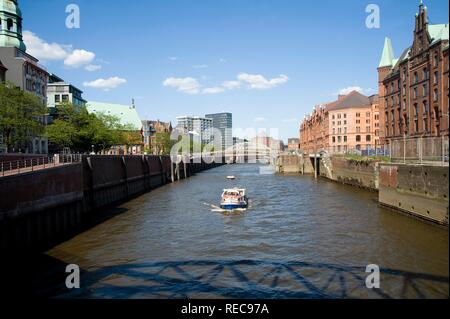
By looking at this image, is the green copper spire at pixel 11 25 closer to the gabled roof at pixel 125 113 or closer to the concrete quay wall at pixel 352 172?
the concrete quay wall at pixel 352 172

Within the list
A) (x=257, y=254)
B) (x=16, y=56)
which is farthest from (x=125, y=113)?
(x=257, y=254)

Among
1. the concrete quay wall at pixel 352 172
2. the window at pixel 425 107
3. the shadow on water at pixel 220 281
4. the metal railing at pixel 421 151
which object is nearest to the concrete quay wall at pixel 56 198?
the shadow on water at pixel 220 281

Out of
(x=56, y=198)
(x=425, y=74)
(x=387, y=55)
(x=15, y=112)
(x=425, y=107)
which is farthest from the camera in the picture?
(x=387, y=55)

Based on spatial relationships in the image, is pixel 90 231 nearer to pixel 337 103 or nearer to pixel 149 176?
pixel 149 176

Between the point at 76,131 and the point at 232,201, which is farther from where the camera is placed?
the point at 76,131

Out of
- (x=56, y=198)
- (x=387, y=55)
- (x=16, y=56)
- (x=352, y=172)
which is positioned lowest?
(x=352, y=172)

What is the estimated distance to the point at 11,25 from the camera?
7112 centimetres

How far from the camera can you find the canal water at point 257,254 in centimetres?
1822

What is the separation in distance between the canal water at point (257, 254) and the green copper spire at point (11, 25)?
1966 inches

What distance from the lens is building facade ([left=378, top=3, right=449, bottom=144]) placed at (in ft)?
188

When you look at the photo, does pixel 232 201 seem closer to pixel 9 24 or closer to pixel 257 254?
pixel 257 254

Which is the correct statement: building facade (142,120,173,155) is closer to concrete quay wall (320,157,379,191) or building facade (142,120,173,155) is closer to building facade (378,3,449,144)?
concrete quay wall (320,157,379,191)

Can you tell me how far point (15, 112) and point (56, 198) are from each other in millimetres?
21116

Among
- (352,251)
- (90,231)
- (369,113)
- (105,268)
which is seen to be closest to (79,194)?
(90,231)
